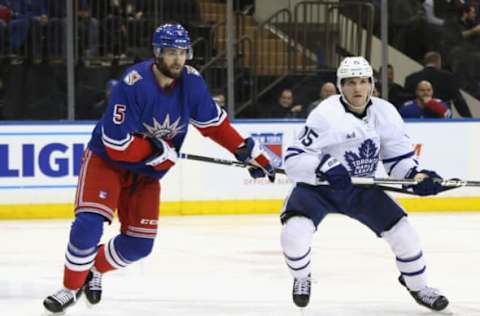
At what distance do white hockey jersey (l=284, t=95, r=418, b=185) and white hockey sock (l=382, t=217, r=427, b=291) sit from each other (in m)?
0.25

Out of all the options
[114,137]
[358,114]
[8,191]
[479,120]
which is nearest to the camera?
[114,137]

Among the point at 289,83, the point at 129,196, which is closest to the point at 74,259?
the point at 129,196

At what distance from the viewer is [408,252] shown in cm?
524

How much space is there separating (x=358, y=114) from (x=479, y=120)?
5704 millimetres

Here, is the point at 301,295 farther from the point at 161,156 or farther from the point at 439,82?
the point at 439,82

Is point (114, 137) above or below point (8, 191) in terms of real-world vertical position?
above

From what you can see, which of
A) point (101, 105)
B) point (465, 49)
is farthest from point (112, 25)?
point (465, 49)

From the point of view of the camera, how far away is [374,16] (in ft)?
36.4

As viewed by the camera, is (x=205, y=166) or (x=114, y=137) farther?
(x=205, y=166)

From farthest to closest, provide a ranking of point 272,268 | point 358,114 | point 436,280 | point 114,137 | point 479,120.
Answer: point 479,120 → point 272,268 → point 436,280 → point 358,114 → point 114,137

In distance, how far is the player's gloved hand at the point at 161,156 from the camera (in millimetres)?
4953

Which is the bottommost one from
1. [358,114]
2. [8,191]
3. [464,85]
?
[8,191]

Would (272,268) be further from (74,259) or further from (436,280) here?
(74,259)

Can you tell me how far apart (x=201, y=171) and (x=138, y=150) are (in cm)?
517
